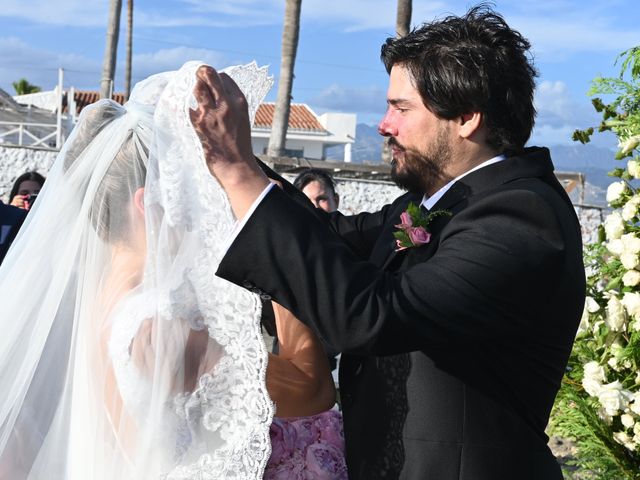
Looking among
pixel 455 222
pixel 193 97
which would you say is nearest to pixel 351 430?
pixel 455 222

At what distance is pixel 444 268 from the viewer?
2.03m

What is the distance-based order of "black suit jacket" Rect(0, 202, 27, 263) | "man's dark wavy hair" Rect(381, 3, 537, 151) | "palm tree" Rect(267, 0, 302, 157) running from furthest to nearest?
"palm tree" Rect(267, 0, 302, 157), "black suit jacket" Rect(0, 202, 27, 263), "man's dark wavy hair" Rect(381, 3, 537, 151)

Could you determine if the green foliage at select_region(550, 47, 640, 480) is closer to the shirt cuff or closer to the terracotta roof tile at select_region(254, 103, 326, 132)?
the shirt cuff

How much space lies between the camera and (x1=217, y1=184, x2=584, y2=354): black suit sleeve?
1.93m

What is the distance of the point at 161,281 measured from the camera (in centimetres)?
212

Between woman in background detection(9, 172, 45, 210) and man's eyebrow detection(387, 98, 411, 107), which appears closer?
man's eyebrow detection(387, 98, 411, 107)

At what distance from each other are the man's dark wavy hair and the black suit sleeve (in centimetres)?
39

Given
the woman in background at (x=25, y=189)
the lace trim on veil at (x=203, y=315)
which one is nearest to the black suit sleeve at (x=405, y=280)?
the lace trim on veil at (x=203, y=315)

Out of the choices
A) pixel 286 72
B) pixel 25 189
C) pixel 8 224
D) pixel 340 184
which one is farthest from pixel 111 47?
pixel 8 224

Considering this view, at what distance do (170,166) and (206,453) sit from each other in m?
0.67

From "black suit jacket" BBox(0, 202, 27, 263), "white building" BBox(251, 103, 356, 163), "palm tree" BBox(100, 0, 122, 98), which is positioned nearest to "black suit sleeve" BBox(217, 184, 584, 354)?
"black suit jacket" BBox(0, 202, 27, 263)

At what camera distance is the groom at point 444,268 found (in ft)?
6.45

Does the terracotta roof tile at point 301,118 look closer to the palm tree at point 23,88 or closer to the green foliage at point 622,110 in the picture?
the palm tree at point 23,88

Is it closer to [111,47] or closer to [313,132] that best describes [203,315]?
[111,47]
